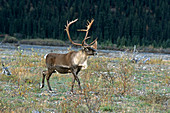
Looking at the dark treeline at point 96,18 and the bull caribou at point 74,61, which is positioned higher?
the dark treeline at point 96,18

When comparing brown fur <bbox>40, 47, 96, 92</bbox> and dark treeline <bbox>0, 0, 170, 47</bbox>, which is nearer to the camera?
brown fur <bbox>40, 47, 96, 92</bbox>

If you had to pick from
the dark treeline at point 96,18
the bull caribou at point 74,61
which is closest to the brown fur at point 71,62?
the bull caribou at point 74,61

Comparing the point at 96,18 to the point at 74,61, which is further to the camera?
the point at 96,18

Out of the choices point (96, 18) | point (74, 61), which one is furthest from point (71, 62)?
point (96, 18)

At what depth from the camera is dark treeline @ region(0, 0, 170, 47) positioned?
70.2 metres

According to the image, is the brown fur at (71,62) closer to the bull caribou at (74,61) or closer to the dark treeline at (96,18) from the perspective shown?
the bull caribou at (74,61)

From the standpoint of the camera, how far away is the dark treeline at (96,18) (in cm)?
7025

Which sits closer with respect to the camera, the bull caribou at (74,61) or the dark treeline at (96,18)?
the bull caribou at (74,61)

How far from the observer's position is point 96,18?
73.2 m

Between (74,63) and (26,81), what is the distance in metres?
3.27

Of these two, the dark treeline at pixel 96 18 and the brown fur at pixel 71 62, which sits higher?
the dark treeline at pixel 96 18

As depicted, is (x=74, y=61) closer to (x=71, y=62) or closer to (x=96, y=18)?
(x=71, y=62)

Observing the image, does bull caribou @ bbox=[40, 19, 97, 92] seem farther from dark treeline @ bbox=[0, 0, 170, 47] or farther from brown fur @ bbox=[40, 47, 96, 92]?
dark treeline @ bbox=[0, 0, 170, 47]

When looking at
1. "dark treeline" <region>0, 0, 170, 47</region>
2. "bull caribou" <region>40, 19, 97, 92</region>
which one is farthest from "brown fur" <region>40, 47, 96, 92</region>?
"dark treeline" <region>0, 0, 170, 47</region>
